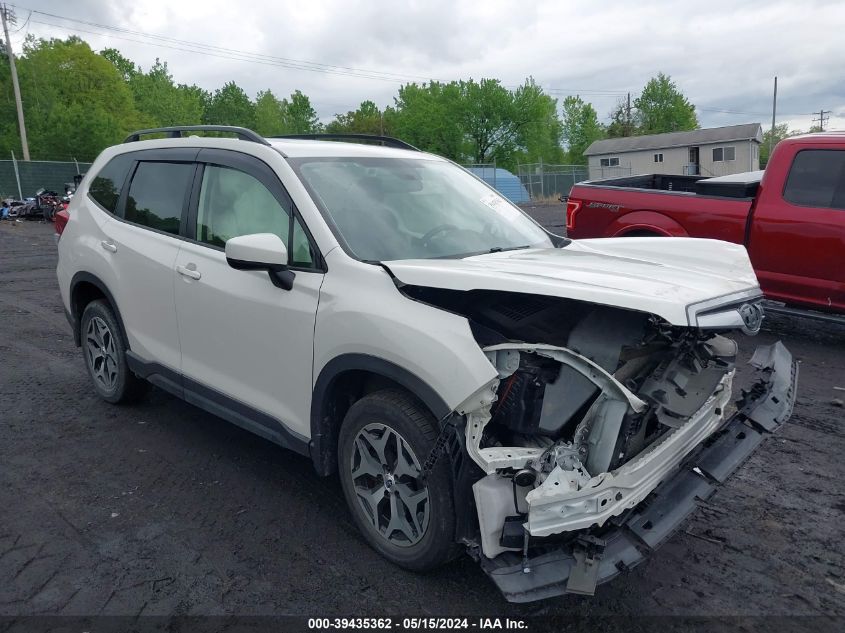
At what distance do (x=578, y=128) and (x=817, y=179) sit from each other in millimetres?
84526

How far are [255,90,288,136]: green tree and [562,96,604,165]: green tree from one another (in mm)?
35425

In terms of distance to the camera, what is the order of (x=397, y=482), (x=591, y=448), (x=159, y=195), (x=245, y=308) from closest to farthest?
1. (x=591, y=448)
2. (x=397, y=482)
3. (x=245, y=308)
4. (x=159, y=195)

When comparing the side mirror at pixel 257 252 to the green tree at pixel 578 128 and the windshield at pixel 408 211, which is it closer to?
the windshield at pixel 408 211

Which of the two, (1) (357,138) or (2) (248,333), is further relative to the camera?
(1) (357,138)

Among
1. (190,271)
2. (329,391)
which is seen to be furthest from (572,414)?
(190,271)

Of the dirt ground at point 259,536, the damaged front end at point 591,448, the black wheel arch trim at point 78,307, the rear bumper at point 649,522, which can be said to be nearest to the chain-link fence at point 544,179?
the black wheel arch trim at point 78,307

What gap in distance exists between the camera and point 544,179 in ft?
132

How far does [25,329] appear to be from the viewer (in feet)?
26.7

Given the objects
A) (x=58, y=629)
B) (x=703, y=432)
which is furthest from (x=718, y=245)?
(x=58, y=629)

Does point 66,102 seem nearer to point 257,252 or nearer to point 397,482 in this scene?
point 257,252

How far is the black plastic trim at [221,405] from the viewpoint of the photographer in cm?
362

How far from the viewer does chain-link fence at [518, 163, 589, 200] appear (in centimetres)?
3966

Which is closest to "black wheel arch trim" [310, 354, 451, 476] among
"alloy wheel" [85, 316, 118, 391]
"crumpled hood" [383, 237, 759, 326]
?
"crumpled hood" [383, 237, 759, 326]

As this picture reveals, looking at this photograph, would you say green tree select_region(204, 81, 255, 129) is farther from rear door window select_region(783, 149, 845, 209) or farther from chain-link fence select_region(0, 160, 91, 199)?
rear door window select_region(783, 149, 845, 209)
